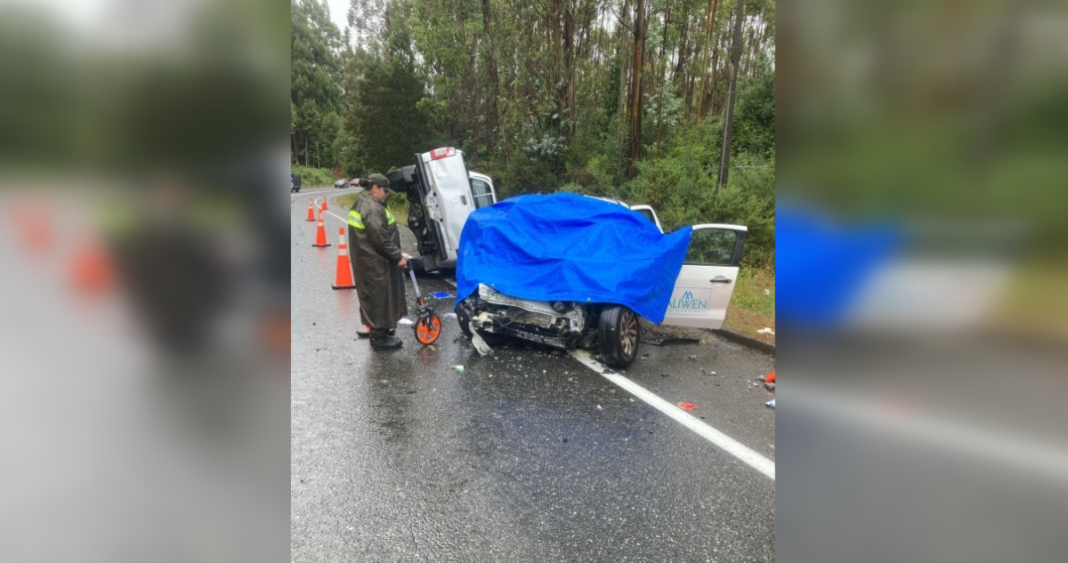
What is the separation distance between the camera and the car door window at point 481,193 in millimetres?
11422

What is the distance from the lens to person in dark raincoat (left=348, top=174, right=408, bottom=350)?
665 centimetres

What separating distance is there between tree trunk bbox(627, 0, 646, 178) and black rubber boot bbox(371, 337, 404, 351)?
1084 centimetres

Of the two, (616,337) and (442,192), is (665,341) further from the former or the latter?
(442,192)

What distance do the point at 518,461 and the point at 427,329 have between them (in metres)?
3.27

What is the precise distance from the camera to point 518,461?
13.3 feet

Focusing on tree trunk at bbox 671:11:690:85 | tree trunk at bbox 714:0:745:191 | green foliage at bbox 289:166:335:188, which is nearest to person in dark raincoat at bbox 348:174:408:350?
green foliage at bbox 289:166:335:188

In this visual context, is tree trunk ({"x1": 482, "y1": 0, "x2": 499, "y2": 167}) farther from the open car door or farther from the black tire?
the black tire

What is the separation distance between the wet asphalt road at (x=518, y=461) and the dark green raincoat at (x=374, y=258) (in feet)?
1.60
